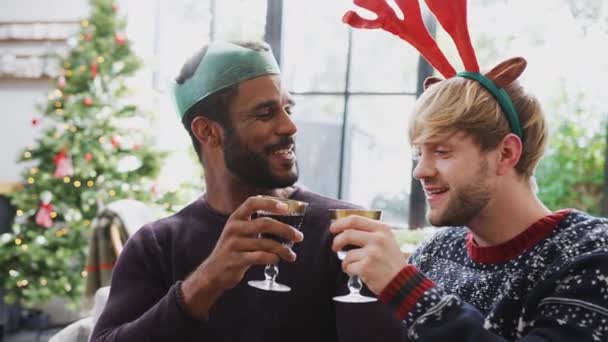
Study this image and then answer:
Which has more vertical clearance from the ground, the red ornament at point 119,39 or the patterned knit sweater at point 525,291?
the red ornament at point 119,39

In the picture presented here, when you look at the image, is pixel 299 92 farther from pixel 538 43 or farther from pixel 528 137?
pixel 528 137

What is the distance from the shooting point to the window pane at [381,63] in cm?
481

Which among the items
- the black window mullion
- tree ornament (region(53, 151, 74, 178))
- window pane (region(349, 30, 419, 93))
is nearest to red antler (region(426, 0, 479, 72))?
window pane (region(349, 30, 419, 93))

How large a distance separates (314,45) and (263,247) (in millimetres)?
3925

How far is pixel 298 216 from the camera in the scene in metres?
1.35

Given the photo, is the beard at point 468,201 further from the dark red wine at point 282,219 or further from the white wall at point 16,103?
the white wall at point 16,103

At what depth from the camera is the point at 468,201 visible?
1.35m

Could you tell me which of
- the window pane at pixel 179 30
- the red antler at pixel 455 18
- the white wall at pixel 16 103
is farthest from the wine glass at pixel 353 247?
the white wall at pixel 16 103

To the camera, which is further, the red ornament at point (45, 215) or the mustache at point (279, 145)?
the red ornament at point (45, 215)

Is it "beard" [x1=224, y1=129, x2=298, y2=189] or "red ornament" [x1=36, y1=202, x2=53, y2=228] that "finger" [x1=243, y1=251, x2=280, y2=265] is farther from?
"red ornament" [x1=36, y1=202, x2=53, y2=228]

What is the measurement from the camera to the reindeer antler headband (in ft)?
4.56

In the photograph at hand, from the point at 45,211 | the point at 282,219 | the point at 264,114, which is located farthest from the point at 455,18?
the point at 45,211

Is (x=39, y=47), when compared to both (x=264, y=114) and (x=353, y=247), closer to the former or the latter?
(x=264, y=114)

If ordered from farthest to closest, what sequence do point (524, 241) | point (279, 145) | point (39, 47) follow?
point (39, 47), point (279, 145), point (524, 241)
